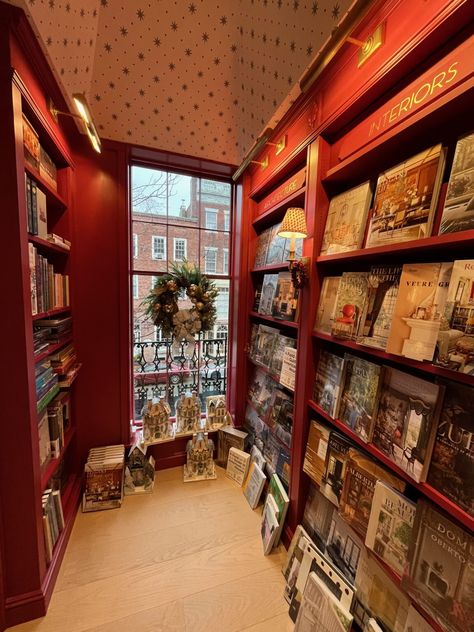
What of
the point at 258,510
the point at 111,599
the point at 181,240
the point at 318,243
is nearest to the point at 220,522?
the point at 258,510

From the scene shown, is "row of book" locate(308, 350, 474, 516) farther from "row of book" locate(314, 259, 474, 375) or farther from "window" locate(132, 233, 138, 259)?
"window" locate(132, 233, 138, 259)

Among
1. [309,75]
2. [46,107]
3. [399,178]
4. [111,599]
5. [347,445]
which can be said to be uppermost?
[46,107]

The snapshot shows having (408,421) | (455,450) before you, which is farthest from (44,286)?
(455,450)

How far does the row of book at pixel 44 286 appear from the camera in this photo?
1.31 m

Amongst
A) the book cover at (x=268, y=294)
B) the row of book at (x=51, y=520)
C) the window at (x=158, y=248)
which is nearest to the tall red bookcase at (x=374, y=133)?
the book cover at (x=268, y=294)

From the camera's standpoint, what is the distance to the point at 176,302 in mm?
2066

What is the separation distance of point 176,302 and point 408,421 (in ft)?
5.22

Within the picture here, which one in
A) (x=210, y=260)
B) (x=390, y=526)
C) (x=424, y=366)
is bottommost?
(x=390, y=526)

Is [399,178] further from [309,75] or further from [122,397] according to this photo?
[122,397]

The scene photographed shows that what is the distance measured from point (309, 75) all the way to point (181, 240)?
1573 millimetres

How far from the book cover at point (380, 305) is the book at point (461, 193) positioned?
24cm

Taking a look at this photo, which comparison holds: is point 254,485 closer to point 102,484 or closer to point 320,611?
point 320,611

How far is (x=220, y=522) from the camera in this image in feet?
5.82

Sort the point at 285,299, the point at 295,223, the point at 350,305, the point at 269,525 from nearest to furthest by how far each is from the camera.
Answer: the point at 350,305, the point at 295,223, the point at 269,525, the point at 285,299
